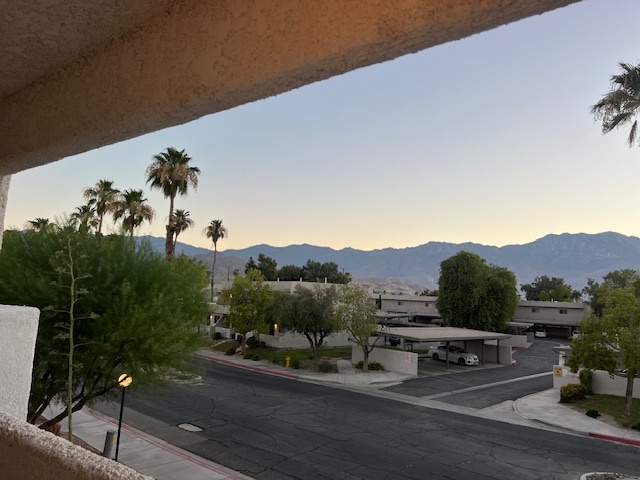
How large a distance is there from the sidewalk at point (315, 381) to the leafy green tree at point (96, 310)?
7.68 feet

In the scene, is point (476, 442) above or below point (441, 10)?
below

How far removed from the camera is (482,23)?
66.2 inches

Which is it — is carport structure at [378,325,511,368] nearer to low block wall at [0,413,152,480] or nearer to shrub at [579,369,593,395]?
shrub at [579,369,593,395]

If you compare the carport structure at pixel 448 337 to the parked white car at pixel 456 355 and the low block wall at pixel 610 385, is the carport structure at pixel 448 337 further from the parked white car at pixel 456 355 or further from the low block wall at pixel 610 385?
the low block wall at pixel 610 385

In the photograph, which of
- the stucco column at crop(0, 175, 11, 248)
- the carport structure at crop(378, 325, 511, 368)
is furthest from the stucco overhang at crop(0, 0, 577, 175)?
the carport structure at crop(378, 325, 511, 368)

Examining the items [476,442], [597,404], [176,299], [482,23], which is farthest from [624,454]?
[482,23]

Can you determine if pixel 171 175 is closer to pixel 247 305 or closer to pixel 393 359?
pixel 247 305

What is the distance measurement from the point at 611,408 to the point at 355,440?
50.7 feet

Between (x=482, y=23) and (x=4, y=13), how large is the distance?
2812mm

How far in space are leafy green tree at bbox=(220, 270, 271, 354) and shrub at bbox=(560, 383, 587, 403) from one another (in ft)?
78.7

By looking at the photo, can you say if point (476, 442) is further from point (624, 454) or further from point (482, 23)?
point (482, 23)

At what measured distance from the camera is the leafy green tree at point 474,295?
171ft

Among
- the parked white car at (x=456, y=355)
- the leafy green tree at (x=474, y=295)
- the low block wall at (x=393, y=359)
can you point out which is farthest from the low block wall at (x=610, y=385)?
the leafy green tree at (x=474, y=295)

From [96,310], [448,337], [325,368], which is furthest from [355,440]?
[448,337]
